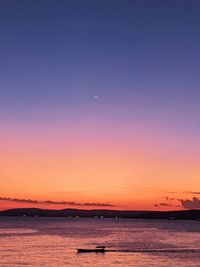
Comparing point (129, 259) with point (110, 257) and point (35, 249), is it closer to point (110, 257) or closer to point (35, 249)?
point (110, 257)

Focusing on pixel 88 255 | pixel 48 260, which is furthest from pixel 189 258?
pixel 48 260

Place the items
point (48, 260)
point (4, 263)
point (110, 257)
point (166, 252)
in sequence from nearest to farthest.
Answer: point (4, 263) → point (48, 260) → point (110, 257) → point (166, 252)

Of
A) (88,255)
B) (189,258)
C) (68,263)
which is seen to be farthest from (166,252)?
(68,263)

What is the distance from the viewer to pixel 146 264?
101125 mm

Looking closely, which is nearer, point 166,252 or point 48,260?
point 48,260

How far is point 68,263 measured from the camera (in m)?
104

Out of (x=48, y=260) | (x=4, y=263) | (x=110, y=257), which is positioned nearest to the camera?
(x=4, y=263)

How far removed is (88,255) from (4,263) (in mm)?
27067

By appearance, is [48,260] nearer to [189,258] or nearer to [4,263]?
[4,263]

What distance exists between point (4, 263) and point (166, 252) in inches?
1844

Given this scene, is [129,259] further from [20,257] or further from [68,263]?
[20,257]

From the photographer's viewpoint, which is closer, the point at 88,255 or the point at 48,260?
the point at 48,260

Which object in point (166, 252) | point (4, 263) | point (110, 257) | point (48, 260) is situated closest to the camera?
point (4, 263)

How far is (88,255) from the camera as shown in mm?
120750
